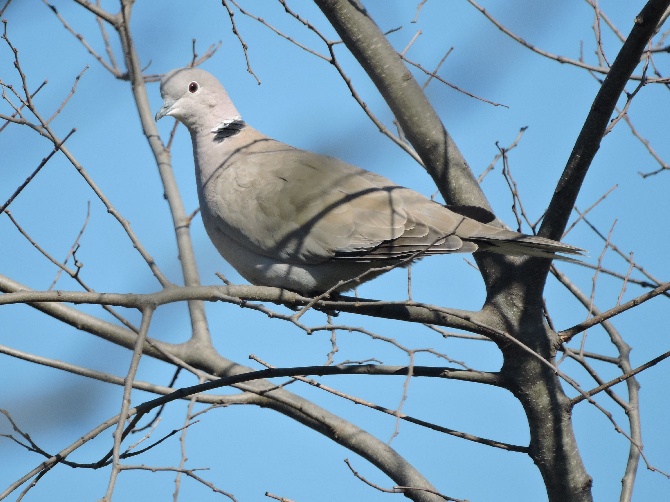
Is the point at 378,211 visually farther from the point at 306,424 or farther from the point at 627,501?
the point at 627,501

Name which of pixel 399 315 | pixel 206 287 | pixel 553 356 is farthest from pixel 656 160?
pixel 206 287

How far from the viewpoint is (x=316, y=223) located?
11.8 feet

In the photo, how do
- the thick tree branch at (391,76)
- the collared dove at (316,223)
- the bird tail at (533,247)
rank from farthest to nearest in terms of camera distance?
the collared dove at (316,223) < the thick tree branch at (391,76) < the bird tail at (533,247)

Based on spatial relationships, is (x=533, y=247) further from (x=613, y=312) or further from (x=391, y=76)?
(x=391, y=76)

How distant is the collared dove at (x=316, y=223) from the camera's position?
3.41 m

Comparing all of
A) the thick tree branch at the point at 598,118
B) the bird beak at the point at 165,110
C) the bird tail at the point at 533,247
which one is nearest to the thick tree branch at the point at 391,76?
the bird tail at the point at 533,247

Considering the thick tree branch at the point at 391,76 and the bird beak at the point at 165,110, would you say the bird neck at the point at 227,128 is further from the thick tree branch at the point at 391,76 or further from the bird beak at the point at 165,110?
the thick tree branch at the point at 391,76

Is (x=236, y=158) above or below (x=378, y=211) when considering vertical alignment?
above


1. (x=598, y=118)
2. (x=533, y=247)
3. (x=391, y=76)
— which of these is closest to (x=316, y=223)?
(x=391, y=76)

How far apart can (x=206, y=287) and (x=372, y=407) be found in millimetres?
823

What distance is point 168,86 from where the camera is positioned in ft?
14.6

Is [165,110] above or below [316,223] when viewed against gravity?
above

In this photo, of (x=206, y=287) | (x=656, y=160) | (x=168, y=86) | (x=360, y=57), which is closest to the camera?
(x=206, y=287)

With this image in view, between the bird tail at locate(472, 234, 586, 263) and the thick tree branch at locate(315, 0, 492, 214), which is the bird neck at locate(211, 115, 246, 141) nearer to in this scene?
the thick tree branch at locate(315, 0, 492, 214)
